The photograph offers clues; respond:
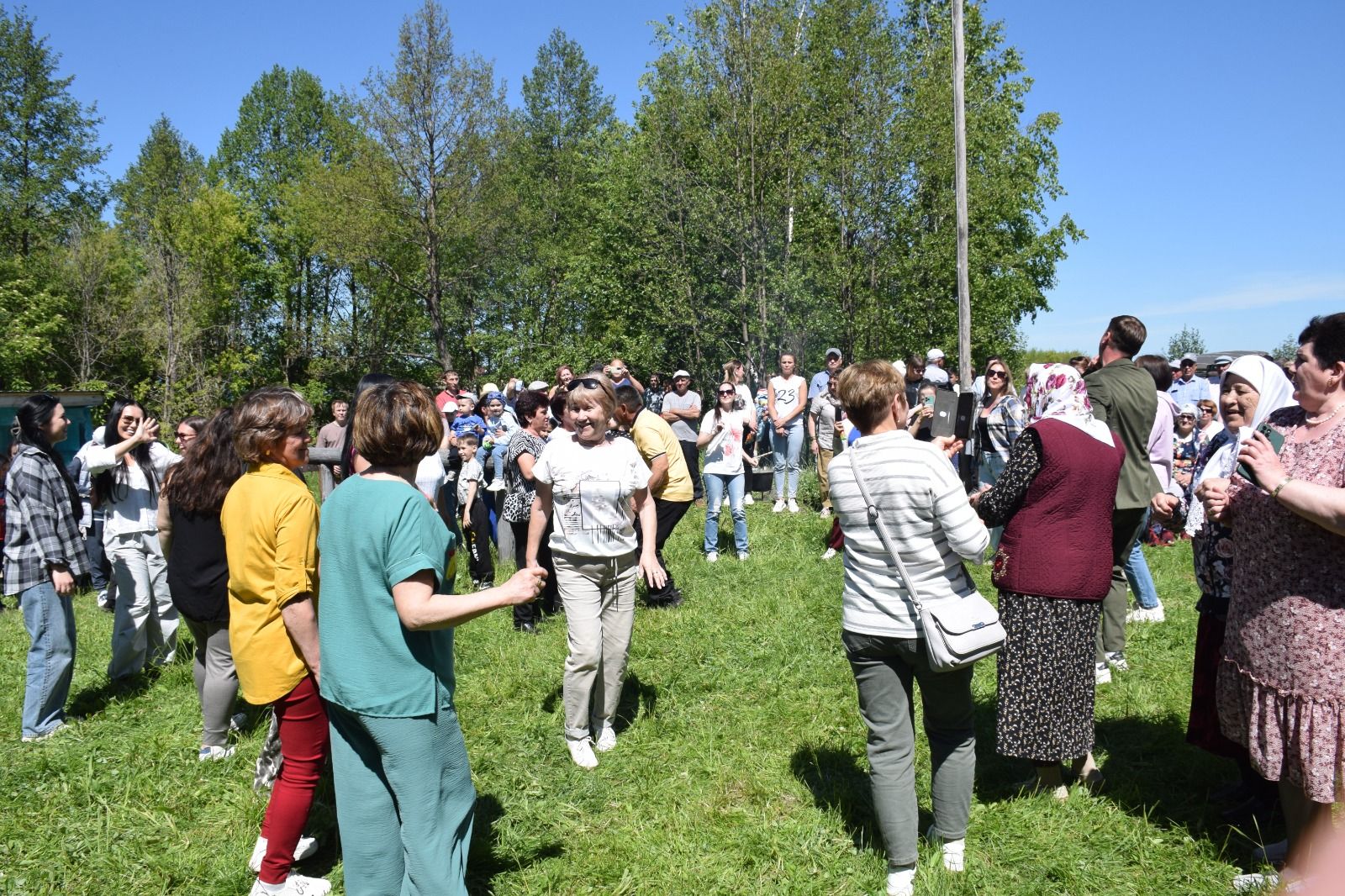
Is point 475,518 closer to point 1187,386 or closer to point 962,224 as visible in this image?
point 962,224

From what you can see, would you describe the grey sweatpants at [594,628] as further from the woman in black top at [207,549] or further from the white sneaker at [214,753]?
the white sneaker at [214,753]

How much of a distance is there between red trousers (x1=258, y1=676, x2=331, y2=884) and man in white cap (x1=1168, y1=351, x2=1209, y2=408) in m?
12.3

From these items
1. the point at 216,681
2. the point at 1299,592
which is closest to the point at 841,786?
the point at 1299,592

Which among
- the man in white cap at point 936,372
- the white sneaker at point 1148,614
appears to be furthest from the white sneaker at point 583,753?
the man in white cap at point 936,372

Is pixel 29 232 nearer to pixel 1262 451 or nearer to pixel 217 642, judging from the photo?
pixel 217 642

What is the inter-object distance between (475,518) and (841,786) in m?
4.96

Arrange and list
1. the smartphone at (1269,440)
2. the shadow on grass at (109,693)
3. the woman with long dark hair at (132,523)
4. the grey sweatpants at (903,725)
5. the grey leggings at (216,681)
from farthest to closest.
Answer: the woman with long dark hair at (132,523) → the shadow on grass at (109,693) → the grey leggings at (216,681) → the grey sweatpants at (903,725) → the smartphone at (1269,440)

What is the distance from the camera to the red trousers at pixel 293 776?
3.25 m

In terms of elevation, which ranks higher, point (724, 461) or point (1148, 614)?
point (724, 461)

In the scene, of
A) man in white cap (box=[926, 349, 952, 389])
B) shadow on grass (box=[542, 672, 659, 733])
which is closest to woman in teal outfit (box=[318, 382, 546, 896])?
shadow on grass (box=[542, 672, 659, 733])

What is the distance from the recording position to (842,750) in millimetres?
4508

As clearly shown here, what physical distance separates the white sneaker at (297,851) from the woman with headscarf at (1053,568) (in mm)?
2988

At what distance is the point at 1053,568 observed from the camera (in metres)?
3.62

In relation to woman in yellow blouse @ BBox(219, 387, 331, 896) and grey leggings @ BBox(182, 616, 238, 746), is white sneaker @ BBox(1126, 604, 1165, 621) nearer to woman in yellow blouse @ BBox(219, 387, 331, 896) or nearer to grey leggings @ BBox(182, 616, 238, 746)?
woman in yellow blouse @ BBox(219, 387, 331, 896)
